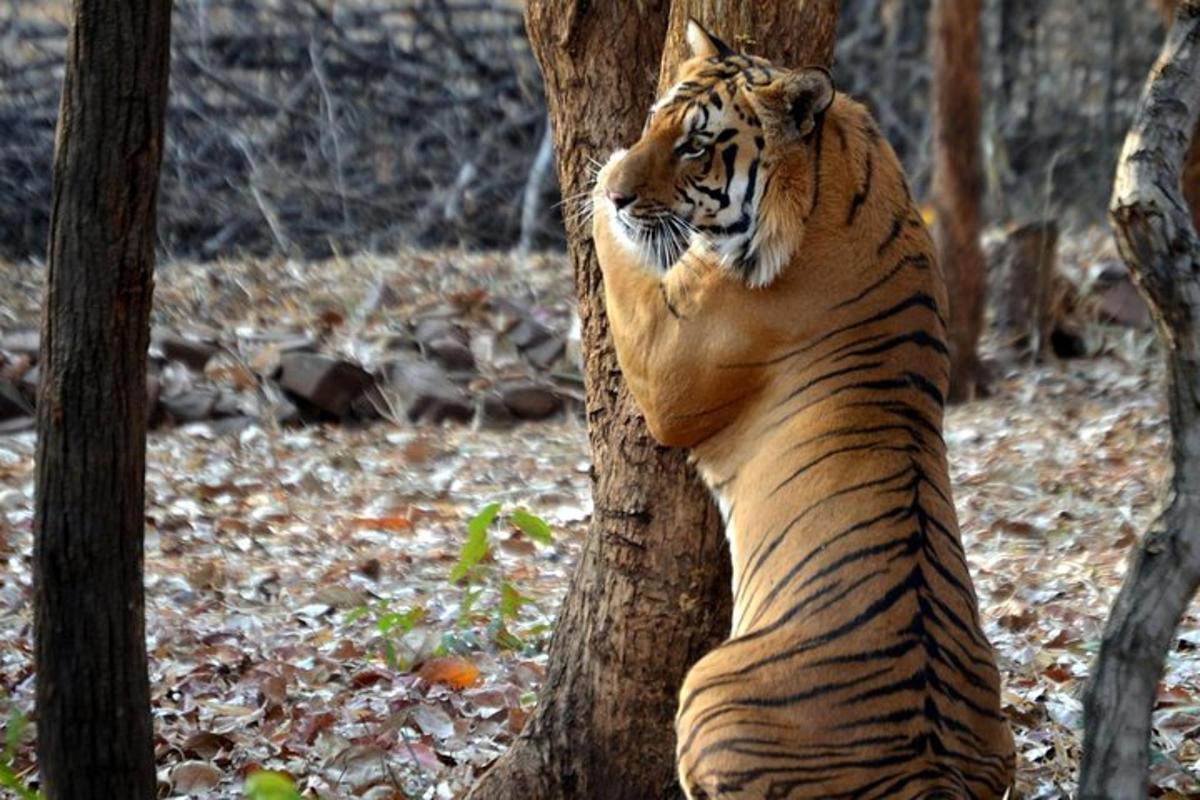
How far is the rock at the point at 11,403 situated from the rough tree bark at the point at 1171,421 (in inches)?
263

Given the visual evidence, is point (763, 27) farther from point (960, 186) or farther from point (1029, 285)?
point (1029, 285)

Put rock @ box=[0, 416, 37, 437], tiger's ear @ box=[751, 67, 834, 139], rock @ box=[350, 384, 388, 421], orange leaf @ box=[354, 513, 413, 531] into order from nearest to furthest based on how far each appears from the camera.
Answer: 1. tiger's ear @ box=[751, 67, 834, 139]
2. orange leaf @ box=[354, 513, 413, 531]
3. rock @ box=[0, 416, 37, 437]
4. rock @ box=[350, 384, 388, 421]

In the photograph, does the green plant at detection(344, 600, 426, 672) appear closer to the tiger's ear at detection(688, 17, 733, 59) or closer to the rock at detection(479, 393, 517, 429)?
the tiger's ear at detection(688, 17, 733, 59)

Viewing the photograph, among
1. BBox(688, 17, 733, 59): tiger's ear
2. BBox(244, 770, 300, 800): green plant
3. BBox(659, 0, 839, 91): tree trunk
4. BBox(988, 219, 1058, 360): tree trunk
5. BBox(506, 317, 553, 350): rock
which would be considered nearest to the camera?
BBox(244, 770, 300, 800): green plant

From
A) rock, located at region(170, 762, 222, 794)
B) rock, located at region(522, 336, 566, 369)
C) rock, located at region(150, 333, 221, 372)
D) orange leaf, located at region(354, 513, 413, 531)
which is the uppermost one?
rock, located at region(522, 336, 566, 369)

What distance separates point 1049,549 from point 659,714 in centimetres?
315

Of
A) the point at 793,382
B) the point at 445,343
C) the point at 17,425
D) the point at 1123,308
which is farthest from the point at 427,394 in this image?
the point at 793,382

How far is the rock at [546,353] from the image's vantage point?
9867mm

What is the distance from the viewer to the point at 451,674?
5176 millimetres

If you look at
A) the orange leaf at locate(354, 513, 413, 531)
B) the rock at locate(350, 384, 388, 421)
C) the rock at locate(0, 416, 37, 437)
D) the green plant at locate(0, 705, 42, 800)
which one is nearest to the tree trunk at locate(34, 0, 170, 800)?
the green plant at locate(0, 705, 42, 800)

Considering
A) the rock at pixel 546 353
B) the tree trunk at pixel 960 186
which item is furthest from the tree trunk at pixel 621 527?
the rock at pixel 546 353

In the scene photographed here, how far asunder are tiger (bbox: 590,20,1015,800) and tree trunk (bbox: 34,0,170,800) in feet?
3.38

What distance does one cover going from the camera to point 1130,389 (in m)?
9.54

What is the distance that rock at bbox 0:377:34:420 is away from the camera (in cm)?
867
